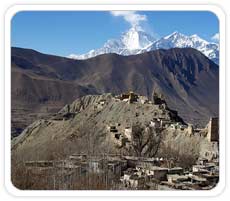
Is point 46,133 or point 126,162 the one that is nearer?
point 126,162

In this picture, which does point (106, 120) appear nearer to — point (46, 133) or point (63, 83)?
point (46, 133)

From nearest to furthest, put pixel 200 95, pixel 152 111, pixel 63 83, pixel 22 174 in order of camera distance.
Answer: pixel 22 174
pixel 152 111
pixel 63 83
pixel 200 95

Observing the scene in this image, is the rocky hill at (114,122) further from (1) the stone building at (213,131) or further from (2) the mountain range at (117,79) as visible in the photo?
(2) the mountain range at (117,79)

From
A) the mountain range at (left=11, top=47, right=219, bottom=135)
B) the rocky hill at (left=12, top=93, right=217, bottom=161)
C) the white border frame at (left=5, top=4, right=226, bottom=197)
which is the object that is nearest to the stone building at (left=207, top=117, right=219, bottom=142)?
the rocky hill at (left=12, top=93, right=217, bottom=161)

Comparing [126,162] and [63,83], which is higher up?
[63,83]

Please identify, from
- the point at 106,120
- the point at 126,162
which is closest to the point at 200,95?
the point at 106,120

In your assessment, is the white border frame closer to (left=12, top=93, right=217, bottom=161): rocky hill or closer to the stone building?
the stone building
